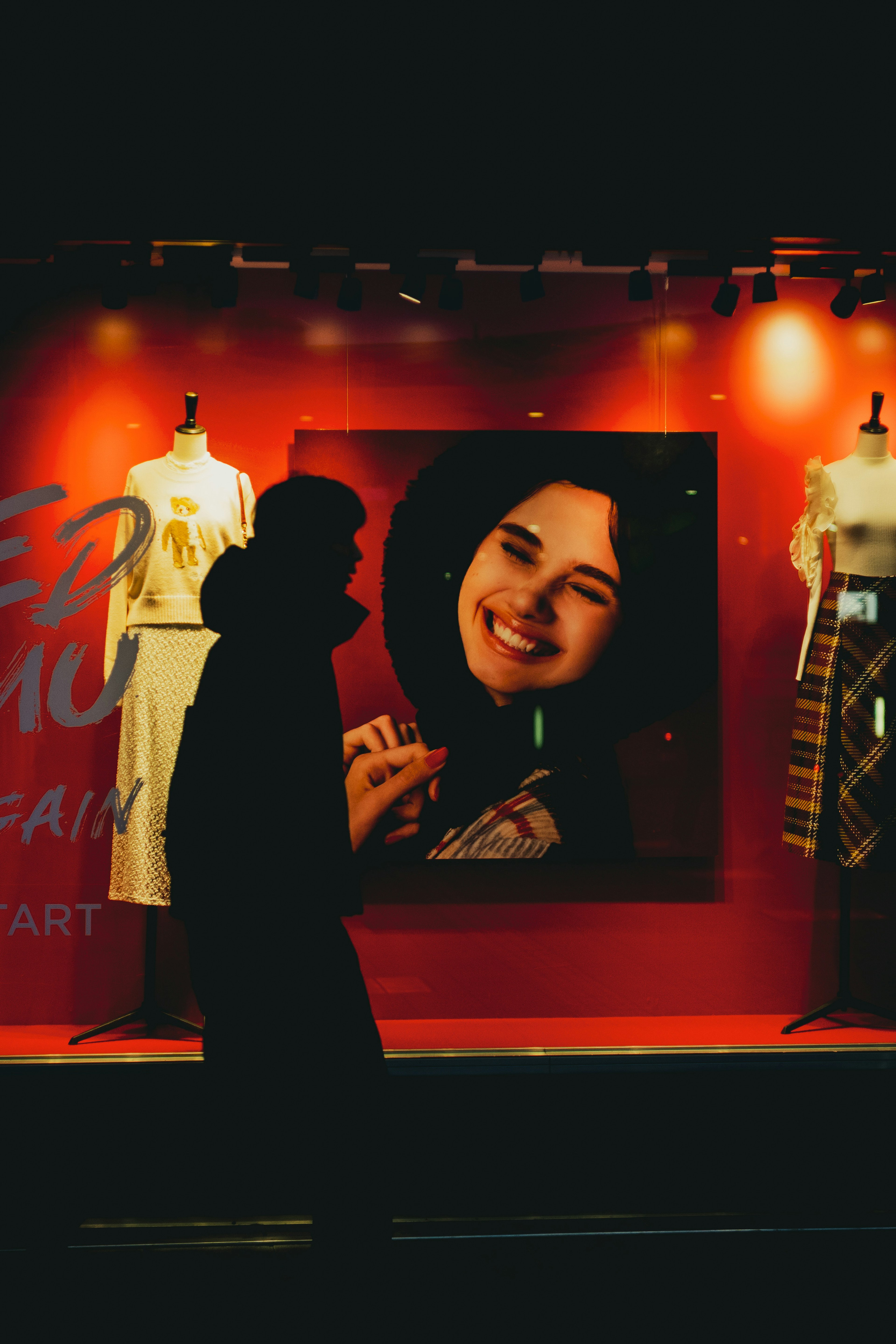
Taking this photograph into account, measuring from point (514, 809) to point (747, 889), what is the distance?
2.92ft

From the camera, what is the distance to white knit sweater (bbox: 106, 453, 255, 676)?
3184mm

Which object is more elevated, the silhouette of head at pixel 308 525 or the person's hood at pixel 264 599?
the silhouette of head at pixel 308 525

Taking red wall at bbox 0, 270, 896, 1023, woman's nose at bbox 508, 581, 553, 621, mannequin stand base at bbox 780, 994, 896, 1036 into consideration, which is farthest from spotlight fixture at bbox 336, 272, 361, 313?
mannequin stand base at bbox 780, 994, 896, 1036

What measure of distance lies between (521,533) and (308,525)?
1.57m

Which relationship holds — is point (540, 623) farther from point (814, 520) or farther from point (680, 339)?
point (680, 339)

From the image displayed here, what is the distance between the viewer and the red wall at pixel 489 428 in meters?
3.32

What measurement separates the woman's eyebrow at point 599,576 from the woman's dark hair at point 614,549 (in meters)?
0.02

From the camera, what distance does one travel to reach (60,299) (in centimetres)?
335

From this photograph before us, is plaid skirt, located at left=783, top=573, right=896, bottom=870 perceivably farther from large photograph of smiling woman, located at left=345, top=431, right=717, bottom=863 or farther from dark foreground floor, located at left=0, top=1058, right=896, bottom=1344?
dark foreground floor, located at left=0, top=1058, right=896, bottom=1344

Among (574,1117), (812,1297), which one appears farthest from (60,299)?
(812,1297)

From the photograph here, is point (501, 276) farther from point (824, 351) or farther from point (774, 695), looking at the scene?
point (774, 695)

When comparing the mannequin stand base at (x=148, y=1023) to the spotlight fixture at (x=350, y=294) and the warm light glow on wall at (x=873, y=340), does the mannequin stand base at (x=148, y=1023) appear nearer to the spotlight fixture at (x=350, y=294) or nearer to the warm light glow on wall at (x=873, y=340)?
the spotlight fixture at (x=350, y=294)

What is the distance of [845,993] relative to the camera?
3352 millimetres

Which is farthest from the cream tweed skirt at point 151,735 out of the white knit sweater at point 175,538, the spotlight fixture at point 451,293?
the spotlight fixture at point 451,293
